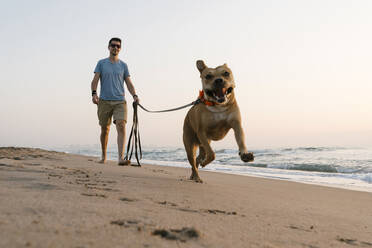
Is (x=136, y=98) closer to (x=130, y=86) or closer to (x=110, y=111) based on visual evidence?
(x=130, y=86)

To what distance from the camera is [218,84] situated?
3836mm

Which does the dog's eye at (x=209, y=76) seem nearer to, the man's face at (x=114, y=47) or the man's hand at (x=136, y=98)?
the man's hand at (x=136, y=98)

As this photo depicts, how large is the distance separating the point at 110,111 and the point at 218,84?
3213 millimetres

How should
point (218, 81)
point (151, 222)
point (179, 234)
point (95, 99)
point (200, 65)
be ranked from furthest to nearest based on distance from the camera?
point (95, 99) < point (200, 65) < point (218, 81) < point (151, 222) < point (179, 234)

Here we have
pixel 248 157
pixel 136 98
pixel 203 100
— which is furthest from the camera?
pixel 136 98

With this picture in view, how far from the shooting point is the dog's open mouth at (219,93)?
3.84 meters

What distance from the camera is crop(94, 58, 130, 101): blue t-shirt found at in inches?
249

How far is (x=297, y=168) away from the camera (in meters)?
11.8

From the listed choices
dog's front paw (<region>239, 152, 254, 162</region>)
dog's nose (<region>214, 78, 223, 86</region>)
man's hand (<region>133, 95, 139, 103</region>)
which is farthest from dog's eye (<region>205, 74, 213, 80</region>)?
man's hand (<region>133, 95, 139, 103</region>)

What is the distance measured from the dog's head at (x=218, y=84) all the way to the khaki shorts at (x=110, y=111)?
264 centimetres

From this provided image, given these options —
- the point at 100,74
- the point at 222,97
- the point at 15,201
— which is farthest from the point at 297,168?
the point at 15,201

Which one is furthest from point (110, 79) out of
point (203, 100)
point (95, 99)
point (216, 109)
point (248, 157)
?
point (248, 157)

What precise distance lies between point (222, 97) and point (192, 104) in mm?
626

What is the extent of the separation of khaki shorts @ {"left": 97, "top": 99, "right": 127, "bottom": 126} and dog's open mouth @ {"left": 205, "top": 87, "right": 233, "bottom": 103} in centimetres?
278
